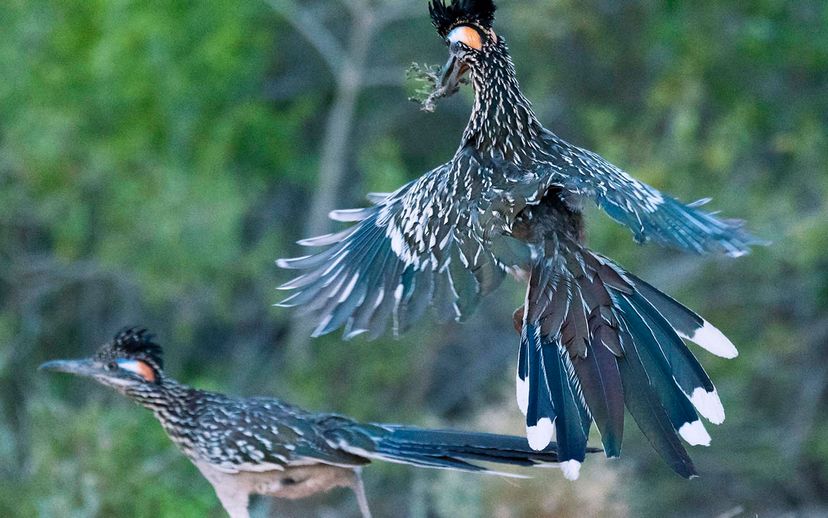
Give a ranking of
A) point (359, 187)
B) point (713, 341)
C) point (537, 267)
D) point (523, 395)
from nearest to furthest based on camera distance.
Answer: point (523, 395) → point (713, 341) → point (537, 267) → point (359, 187)

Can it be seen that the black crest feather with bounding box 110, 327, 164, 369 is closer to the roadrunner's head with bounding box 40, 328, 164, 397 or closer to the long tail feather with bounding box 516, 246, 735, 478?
the roadrunner's head with bounding box 40, 328, 164, 397

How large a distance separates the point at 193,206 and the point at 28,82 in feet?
5.54

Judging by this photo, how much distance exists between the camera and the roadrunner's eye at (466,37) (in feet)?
19.5

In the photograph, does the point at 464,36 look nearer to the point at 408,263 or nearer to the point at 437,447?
the point at 408,263

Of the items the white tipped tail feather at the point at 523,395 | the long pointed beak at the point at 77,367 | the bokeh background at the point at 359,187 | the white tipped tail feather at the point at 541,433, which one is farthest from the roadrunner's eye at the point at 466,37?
the bokeh background at the point at 359,187

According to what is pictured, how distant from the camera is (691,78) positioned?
11938mm

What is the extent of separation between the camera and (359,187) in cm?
1294

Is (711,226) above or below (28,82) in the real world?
below

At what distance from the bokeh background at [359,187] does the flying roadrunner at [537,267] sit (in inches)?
177

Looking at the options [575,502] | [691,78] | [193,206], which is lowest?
[575,502]

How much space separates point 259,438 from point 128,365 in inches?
26.5

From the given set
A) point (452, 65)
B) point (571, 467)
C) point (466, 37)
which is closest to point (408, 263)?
point (452, 65)

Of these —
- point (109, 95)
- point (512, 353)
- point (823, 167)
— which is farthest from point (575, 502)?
point (109, 95)

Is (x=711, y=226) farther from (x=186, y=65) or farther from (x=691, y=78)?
(x=186, y=65)
